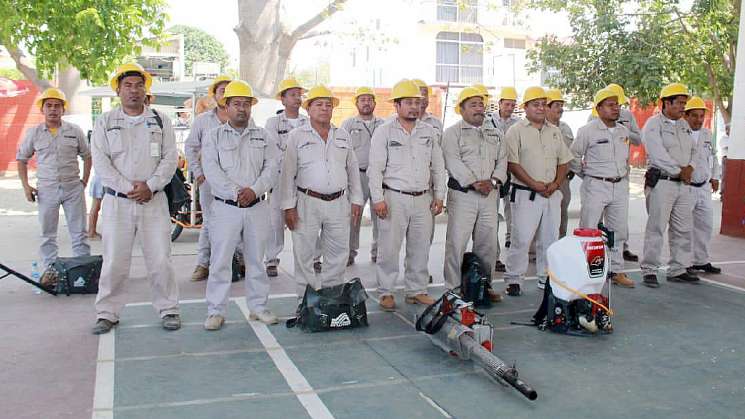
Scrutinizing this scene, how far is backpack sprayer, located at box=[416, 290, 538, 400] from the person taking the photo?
4.95 metres

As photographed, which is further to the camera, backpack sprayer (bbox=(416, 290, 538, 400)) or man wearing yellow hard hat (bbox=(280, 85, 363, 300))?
man wearing yellow hard hat (bbox=(280, 85, 363, 300))

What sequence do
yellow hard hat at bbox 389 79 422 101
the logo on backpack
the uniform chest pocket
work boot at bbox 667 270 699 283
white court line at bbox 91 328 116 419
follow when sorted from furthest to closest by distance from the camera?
work boot at bbox 667 270 699 283, yellow hard hat at bbox 389 79 422 101, the uniform chest pocket, the logo on backpack, white court line at bbox 91 328 116 419

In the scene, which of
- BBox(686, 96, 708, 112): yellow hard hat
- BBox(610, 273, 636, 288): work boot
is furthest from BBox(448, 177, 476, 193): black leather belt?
BBox(686, 96, 708, 112): yellow hard hat

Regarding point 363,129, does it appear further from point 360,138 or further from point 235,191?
point 235,191

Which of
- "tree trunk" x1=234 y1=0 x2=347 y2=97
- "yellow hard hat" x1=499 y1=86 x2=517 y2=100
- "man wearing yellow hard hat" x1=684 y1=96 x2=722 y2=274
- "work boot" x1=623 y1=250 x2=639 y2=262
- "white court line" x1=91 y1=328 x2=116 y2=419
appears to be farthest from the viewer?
"tree trunk" x1=234 y1=0 x2=347 y2=97

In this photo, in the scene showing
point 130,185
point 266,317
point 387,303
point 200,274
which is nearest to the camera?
point 130,185

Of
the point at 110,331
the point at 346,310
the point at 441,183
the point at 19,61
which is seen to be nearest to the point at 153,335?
the point at 110,331

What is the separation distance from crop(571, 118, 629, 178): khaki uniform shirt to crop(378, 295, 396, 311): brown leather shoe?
100 inches

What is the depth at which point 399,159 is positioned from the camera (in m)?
6.88

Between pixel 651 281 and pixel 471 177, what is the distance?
2.41m

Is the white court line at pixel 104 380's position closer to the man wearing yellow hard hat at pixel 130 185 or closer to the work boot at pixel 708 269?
the man wearing yellow hard hat at pixel 130 185

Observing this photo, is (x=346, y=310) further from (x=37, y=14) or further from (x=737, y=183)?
(x=37, y=14)

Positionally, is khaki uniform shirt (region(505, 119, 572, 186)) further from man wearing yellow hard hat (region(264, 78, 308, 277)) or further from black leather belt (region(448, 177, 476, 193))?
man wearing yellow hard hat (region(264, 78, 308, 277))

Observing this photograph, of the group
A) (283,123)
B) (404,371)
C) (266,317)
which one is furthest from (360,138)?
(404,371)
